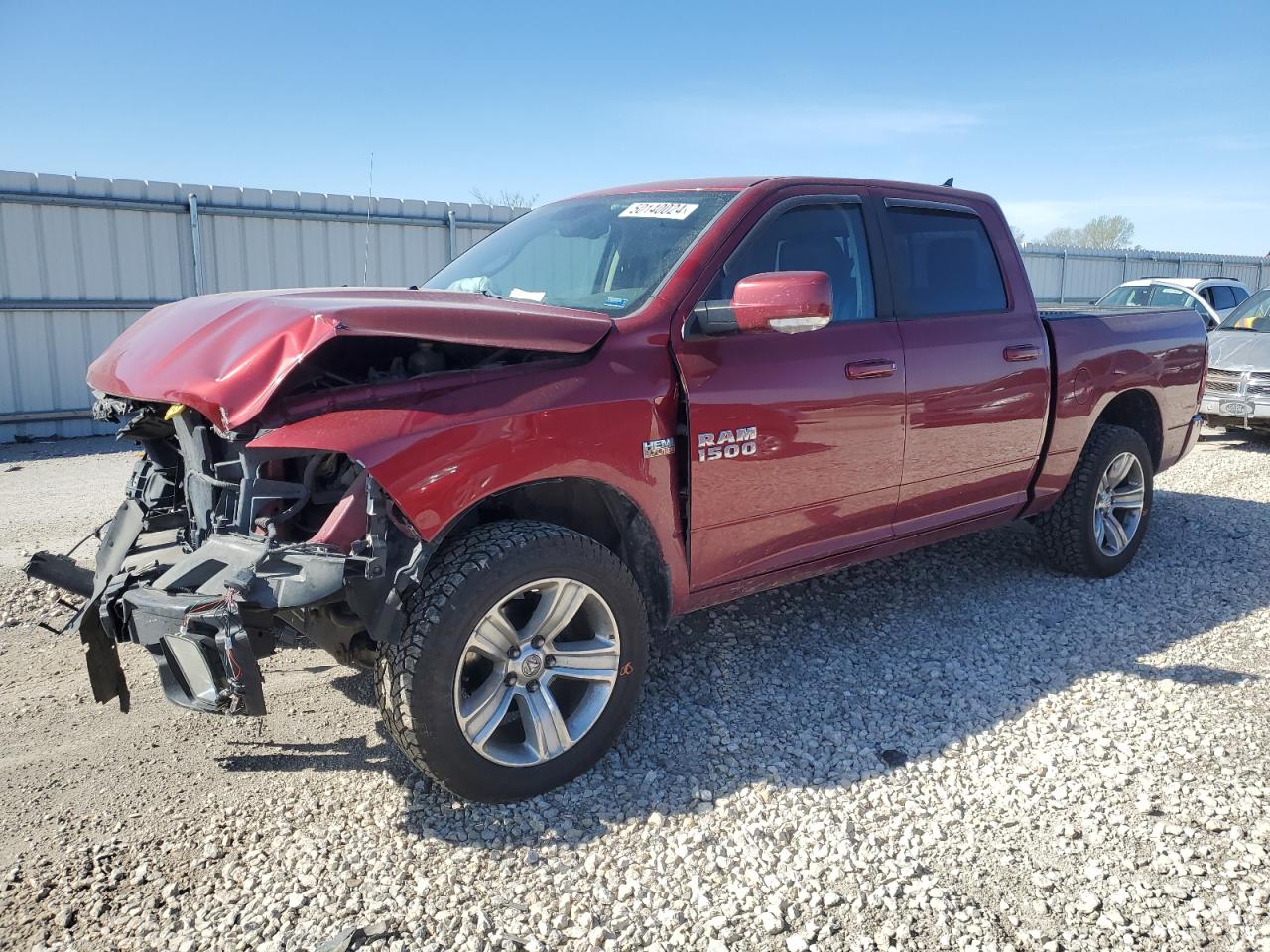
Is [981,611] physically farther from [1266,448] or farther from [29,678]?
[1266,448]

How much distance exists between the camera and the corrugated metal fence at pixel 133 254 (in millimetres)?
9742

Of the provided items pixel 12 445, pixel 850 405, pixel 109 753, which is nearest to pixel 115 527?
pixel 109 753

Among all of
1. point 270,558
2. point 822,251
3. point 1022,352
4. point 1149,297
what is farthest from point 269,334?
point 1149,297

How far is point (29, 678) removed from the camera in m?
3.85

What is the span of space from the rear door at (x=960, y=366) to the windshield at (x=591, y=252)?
3.45 feet

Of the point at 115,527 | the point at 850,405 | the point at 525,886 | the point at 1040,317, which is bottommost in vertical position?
the point at 525,886

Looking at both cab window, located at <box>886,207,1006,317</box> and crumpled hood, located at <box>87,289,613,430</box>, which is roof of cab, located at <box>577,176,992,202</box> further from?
crumpled hood, located at <box>87,289,613,430</box>

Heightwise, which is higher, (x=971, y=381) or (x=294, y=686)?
(x=971, y=381)

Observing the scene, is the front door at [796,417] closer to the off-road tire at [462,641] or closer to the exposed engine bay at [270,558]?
the off-road tire at [462,641]

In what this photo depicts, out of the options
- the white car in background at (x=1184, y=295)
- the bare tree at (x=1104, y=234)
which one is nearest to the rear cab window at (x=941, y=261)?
the white car in background at (x=1184, y=295)

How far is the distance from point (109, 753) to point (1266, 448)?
1096cm

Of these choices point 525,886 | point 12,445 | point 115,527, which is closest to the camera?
point 525,886

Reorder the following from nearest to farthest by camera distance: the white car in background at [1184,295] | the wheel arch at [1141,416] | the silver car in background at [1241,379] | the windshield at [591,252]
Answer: the windshield at [591,252] → the wheel arch at [1141,416] → the silver car in background at [1241,379] → the white car in background at [1184,295]

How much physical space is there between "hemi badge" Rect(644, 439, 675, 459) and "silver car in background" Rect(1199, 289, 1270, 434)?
8069mm
